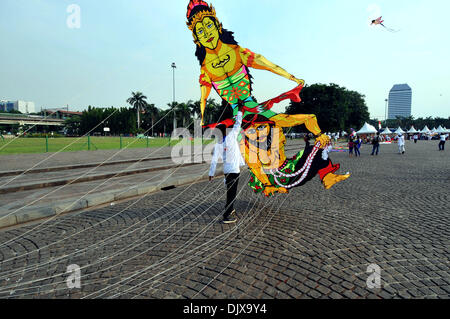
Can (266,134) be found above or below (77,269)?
above

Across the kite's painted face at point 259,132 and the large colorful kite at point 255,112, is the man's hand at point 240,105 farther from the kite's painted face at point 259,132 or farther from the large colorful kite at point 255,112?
the kite's painted face at point 259,132

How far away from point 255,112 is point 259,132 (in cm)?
42

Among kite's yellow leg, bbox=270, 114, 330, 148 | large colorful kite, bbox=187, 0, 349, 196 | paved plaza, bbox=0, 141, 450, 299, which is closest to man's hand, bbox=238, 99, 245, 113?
large colorful kite, bbox=187, 0, 349, 196

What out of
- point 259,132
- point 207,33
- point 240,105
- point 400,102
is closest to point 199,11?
point 207,33

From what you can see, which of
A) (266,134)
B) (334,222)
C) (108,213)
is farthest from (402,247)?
(108,213)

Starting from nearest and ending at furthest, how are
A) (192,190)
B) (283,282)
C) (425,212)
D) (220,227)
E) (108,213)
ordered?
(283,282) → (220,227) → (425,212) → (108,213) → (192,190)

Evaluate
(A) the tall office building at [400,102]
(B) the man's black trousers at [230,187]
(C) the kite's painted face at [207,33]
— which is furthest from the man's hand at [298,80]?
(A) the tall office building at [400,102]

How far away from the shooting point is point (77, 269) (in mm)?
3182

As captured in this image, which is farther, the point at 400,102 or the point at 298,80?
the point at 400,102

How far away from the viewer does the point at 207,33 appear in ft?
16.6

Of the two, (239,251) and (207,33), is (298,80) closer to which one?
(207,33)

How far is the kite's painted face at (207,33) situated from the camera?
16.4 feet
